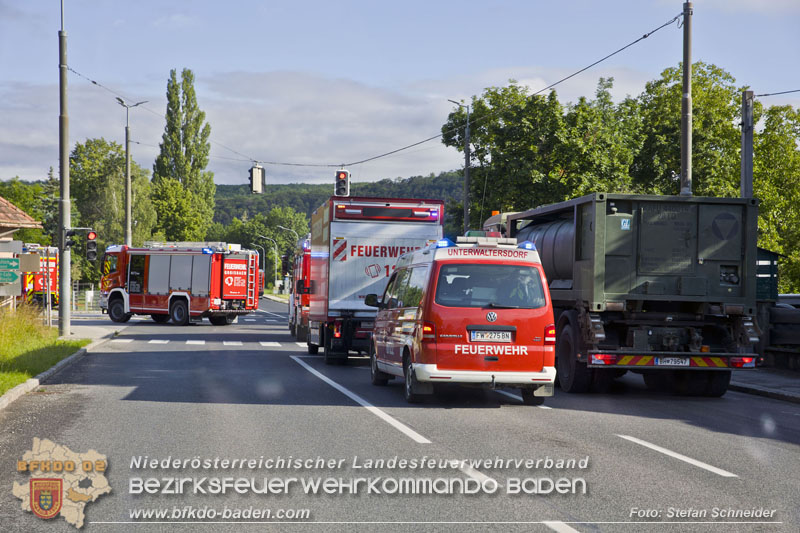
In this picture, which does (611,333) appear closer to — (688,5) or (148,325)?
(688,5)

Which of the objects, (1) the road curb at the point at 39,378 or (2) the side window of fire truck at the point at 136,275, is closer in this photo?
(1) the road curb at the point at 39,378

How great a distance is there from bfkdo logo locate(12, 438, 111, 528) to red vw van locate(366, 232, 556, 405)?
16.3 ft

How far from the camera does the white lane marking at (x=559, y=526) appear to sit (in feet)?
19.5

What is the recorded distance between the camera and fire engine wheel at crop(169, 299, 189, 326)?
38731 millimetres

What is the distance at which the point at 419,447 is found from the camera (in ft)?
29.5

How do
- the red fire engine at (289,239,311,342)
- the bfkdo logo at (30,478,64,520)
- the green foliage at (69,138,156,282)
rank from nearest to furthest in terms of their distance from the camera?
the bfkdo logo at (30,478,64,520) < the red fire engine at (289,239,311,342) < the green foliage at (69,138,156,282)

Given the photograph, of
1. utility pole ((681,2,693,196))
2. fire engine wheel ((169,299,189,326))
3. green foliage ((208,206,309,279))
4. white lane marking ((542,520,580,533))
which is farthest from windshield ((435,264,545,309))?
green foliage ((208,206,309,279))

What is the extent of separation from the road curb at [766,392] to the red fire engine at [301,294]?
13246 mm

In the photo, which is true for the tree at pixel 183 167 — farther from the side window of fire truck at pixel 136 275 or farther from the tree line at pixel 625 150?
the side window of fire truck at pixel 136 275

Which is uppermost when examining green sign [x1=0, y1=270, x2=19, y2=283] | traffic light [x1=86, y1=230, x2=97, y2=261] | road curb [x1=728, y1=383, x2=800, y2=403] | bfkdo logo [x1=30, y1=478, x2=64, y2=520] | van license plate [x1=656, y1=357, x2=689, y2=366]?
traffic light [x1=86, y1=230, x2=97, y2=261]

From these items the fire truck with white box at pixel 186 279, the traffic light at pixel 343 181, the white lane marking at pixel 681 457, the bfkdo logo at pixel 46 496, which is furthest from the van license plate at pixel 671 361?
the fire truck with white box at pixel 186 279

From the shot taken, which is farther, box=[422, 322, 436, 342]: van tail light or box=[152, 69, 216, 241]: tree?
box=[152, 69, 216, 241]: tree

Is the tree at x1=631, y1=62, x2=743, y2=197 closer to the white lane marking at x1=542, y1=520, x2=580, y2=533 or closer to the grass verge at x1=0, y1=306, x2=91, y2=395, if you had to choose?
the grass verge at x1=0, y1=306, x2=91, y2=395

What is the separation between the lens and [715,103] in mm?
49531
